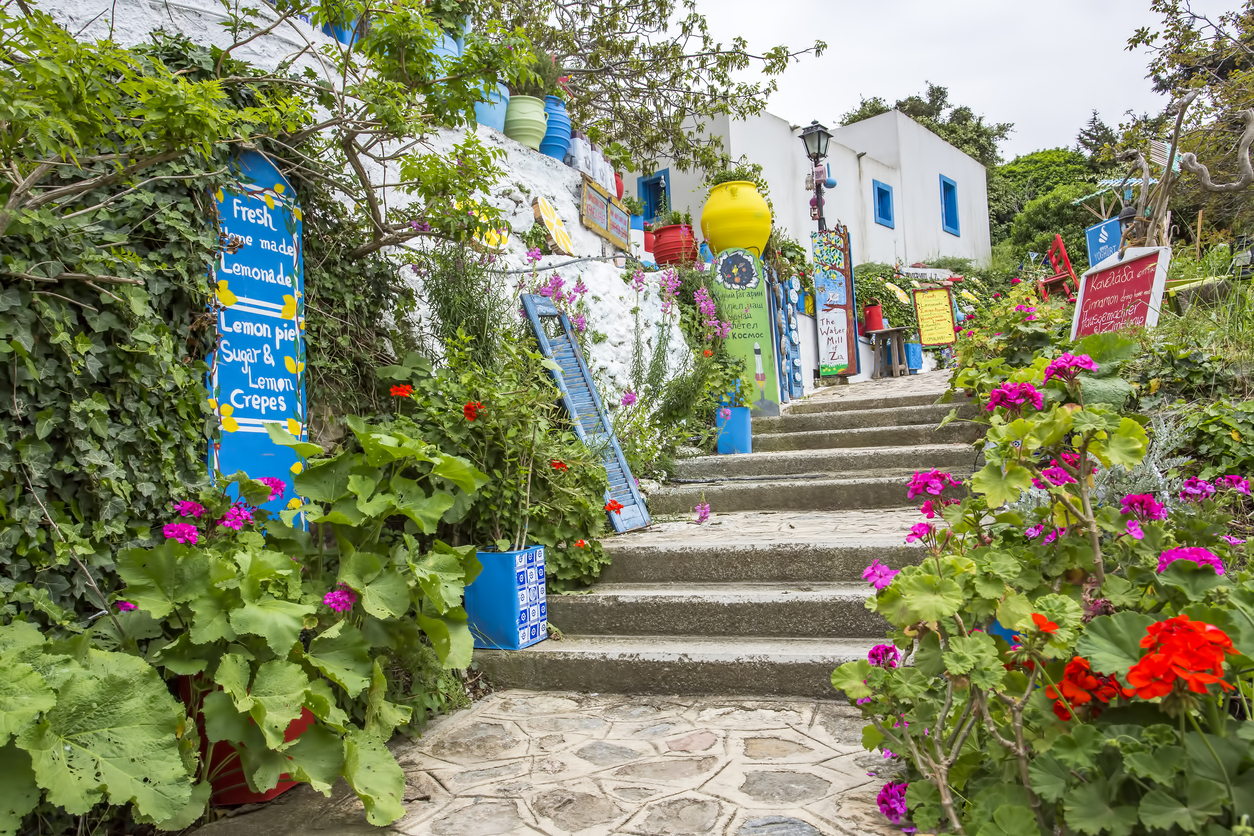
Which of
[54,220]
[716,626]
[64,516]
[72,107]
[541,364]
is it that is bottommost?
[716,626]

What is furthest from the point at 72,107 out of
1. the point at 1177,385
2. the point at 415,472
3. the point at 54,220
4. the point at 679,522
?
the point at 1177,385

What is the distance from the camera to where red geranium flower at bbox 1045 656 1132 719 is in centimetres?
147

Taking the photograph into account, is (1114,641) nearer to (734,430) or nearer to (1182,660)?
(1182,660)

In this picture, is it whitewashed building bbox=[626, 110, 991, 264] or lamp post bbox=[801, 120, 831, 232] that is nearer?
lamp post bbox=[801, 120, 831, 232]

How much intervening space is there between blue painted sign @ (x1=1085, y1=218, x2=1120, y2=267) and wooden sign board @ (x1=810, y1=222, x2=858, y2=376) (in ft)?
10.2

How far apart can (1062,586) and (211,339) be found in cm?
286

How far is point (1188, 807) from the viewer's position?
1254mm

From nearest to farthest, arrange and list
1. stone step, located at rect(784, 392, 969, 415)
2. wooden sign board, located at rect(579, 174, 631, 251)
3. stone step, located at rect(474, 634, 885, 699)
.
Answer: stone step, located at rect(474, 634, 885, 699) → wooden sign board, located at rect(579, 174, 631, 251) → stone step, located at rect(784, 392, 969, 415)

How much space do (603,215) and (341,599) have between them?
4.72 meters

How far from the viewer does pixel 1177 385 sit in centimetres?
387

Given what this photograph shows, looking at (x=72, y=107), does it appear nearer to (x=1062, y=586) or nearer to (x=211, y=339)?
(x=211, y=339)

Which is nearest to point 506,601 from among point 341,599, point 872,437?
point 341,599

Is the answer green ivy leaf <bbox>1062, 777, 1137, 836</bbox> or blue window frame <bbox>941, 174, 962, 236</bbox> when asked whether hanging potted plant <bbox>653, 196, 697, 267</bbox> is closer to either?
green ivy leaf <bbox>1062, 777, 1137, 836</bbox>

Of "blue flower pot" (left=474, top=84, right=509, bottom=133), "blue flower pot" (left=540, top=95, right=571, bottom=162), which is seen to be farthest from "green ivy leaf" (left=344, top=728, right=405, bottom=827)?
"blue flower pot" (left=540, top=95, right=571, bottom=162)
